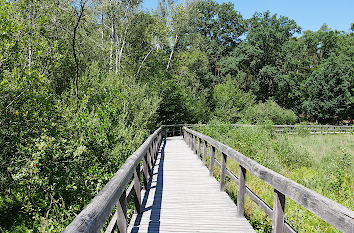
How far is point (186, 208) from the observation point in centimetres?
455

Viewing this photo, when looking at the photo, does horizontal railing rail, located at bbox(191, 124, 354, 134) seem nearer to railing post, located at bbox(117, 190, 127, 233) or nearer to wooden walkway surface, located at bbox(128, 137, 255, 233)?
wooden walkway surface, located at bbox(128, 137, 255, 233)

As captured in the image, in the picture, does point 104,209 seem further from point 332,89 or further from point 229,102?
point 332,89

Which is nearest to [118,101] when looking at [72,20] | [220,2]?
[72,20]

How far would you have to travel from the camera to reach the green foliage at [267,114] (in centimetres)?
3397

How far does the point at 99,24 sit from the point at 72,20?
235 inches

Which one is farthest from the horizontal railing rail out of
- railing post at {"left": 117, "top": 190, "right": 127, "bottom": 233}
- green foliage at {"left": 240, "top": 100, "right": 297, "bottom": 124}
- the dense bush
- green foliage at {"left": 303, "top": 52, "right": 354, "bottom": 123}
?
railing post at {"left": 117, "top": 190, "right": 127, "bottom": 233}

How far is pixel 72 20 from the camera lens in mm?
14664

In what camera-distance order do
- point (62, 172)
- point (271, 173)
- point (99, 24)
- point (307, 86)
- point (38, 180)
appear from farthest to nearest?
1. point (307, 86)
2. point (99, 24)
3. point (62, 172)
4. point (38, 180)
5. point (271, 173)

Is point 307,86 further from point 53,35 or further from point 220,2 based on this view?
point 53,35

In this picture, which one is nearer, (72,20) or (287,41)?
(72,20)

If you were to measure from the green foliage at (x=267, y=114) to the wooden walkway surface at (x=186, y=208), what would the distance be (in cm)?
2821

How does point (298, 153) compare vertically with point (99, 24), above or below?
below

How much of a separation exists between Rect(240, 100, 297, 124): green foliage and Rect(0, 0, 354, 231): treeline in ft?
0.63

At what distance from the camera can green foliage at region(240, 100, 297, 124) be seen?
34.0 metres
